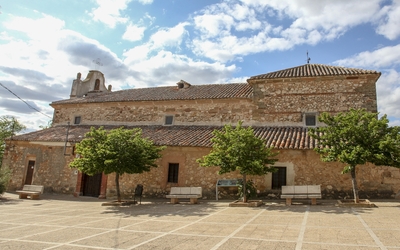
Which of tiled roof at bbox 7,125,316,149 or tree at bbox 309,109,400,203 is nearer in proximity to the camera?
tree at bbox 309,109,400,203

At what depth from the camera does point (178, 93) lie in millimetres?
19156

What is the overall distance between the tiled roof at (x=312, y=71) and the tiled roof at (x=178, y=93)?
5.86 feet

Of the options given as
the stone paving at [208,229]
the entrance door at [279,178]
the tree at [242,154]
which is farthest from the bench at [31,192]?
the entrance door at [279,178]

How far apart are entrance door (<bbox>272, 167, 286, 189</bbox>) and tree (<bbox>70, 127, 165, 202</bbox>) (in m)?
5.74

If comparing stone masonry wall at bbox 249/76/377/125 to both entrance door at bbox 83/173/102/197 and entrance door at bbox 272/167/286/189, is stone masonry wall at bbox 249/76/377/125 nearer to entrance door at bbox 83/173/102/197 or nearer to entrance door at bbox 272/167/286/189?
entrance door at bbox 272/167/286/189

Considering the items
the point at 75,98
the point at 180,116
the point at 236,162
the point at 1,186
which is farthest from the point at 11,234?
the point at 75,98

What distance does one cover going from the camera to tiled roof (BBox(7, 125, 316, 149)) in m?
12.8

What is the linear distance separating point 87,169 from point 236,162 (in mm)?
6240

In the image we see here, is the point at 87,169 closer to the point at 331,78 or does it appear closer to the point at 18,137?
the point at 18,137

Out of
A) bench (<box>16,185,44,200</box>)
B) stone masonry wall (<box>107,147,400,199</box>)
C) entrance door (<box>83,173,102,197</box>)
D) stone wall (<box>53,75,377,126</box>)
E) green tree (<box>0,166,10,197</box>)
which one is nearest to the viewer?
stone masonry wall (<box>107,147,400,199</box>)

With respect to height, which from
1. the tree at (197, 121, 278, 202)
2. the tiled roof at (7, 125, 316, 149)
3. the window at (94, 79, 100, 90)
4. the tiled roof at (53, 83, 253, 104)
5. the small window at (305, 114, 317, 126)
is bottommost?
the tree at (197, 121, 278, 202)

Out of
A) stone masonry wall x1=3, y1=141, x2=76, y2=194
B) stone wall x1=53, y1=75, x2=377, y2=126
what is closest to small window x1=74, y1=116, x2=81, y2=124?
stone wall x1=53, y1=75, x2=377, y2=126

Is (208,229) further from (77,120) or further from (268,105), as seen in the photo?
(77,120)

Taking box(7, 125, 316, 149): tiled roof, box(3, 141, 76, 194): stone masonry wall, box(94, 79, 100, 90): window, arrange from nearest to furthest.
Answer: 1. box(7, 125, 316, 149): tiled roof
2. box(3, 141, 76, 194): stone masonry wall
3. box(94, 79, 100, 90): window
